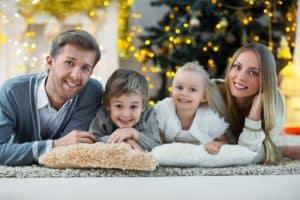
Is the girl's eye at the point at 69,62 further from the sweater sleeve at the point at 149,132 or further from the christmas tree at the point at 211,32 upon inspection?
the christmas tree at the point at 211,32

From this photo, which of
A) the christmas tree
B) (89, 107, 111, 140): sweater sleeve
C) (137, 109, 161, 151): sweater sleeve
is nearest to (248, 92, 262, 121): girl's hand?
(137, 109, 161, 151): sweater sleeve

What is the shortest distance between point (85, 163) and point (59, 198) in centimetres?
9

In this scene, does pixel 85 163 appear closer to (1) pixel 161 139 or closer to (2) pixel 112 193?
(2) pixel 112 193

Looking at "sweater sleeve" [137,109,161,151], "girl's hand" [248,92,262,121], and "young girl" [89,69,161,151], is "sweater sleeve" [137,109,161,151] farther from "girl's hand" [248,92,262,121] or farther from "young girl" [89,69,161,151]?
"girl's hand" [248,92,262,121]

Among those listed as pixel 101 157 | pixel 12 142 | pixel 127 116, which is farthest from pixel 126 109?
pixel 12 142

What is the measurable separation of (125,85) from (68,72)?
13cm

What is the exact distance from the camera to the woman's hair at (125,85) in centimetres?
124

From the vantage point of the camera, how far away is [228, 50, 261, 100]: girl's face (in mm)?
1302

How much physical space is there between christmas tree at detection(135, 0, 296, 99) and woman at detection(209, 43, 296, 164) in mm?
1777

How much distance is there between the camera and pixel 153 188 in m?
1.19

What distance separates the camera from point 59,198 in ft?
3.80

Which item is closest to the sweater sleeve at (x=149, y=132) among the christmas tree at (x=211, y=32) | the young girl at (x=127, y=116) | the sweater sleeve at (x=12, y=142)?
the young girl at (x=127, y=116)

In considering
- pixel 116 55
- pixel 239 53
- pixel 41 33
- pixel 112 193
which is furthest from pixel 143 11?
pixel 112 193

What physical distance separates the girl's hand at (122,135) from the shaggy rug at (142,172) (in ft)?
0.24
